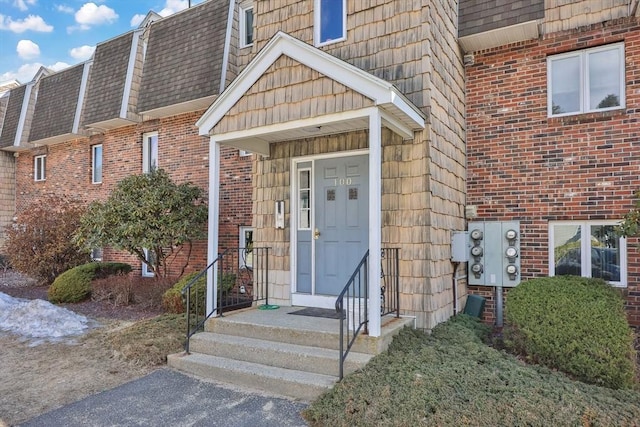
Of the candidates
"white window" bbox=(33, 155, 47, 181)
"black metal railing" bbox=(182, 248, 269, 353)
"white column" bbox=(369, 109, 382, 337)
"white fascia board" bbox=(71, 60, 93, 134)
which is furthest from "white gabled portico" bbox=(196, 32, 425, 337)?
"white window" bbox=(33, 155, 47, 181)

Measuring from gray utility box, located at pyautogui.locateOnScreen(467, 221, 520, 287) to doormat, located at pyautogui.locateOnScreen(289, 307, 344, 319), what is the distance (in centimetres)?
236

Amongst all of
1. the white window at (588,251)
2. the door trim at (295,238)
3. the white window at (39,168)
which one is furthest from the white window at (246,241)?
the white window at (39,168)

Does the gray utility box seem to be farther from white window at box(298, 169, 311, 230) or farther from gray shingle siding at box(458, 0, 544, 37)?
gray shingle siding at box(458, 0, 544, 37)

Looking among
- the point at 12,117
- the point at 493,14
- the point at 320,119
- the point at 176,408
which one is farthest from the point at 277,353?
the point at 12,117

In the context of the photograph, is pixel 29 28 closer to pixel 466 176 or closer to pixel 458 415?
pixel 466 176

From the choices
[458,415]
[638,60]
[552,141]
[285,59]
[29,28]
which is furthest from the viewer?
[29,28]

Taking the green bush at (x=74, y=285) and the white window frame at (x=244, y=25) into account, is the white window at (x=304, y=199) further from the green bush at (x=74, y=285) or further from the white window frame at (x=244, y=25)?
the green bush at (x=74, y=285)

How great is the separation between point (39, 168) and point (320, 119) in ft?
43.4

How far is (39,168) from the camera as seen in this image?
1463 centimetres

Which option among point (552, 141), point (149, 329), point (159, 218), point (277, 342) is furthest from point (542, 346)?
point (159, 218)

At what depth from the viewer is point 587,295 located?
16.5 feet

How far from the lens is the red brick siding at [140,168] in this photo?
961 centimetres

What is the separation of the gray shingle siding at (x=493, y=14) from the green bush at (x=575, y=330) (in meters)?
3.82

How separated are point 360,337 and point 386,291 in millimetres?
1165
